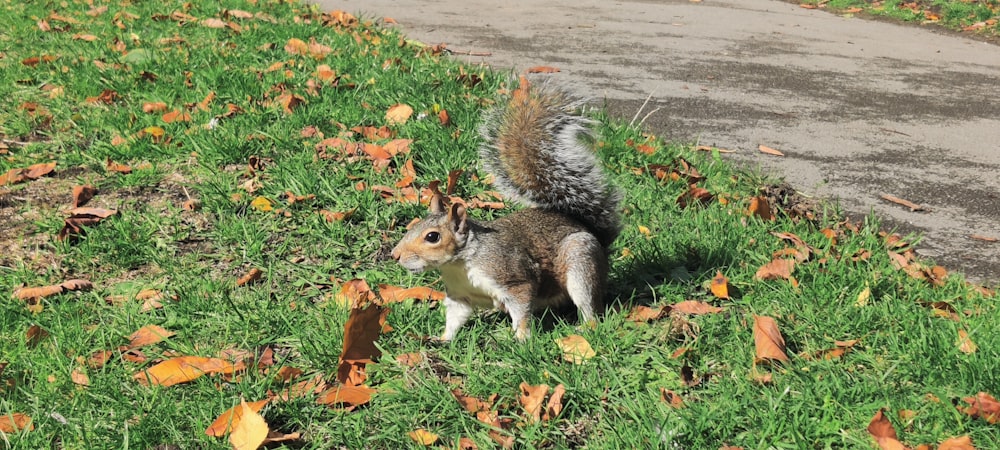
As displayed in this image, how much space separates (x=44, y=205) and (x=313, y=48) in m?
2.55

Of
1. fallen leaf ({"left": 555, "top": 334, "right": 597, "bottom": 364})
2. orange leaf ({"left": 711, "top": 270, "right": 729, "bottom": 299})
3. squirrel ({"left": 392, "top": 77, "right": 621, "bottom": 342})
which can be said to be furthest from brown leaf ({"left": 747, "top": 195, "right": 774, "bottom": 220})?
fallen leaf ({"left": 555, "top": 334, "right": 597, "bottom": 364})

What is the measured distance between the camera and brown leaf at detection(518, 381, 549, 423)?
7.47 feet

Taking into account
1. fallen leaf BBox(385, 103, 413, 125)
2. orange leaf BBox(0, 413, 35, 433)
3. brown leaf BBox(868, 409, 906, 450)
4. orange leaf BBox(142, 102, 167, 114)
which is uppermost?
brown leaf BBox(868, 409, 906, 450)

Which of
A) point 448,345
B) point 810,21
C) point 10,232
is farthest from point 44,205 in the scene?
point 810,21

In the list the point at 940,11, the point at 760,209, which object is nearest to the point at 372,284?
the point at 760,209

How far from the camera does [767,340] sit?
2.51m

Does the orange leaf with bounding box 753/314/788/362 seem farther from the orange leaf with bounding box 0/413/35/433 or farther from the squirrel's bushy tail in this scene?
the orange leaf with bounding box 0/413/35/433

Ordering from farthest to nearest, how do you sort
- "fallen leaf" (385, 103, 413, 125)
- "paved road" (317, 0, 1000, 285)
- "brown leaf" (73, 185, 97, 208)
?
"fallen leaf" (385, 103, 413, 125) < "paved road" (317, 0, 1000, 285) < "brown leaf" (73, 185, 97, 208)

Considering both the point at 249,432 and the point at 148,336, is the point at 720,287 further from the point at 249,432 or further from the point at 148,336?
the point at 148,336

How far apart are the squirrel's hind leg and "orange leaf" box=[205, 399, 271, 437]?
1.07 metres

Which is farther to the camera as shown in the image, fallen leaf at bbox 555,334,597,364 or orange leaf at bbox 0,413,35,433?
fallen leaf at bbox 555,334,597,364

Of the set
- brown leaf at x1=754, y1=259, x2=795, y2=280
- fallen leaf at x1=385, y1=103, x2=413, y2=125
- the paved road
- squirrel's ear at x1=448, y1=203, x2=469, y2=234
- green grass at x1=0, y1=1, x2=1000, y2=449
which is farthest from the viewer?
fallen leaf at x1=385, y1=103, x2=413, y2=125

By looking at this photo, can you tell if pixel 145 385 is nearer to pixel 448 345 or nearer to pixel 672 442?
pixel 448 345

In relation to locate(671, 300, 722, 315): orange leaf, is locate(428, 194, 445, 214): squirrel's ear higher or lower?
higher
